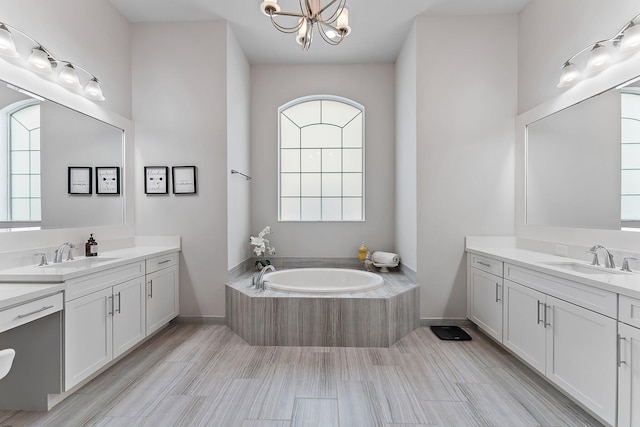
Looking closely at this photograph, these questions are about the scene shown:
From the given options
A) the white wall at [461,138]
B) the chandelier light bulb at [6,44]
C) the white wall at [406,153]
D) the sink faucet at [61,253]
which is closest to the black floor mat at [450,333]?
the white wall at [461,138]

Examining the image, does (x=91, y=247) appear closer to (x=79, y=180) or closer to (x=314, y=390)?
(x=79, y=180)

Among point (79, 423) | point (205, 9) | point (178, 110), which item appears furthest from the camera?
point (178, 110)

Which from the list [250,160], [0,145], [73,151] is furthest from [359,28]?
[0,145]

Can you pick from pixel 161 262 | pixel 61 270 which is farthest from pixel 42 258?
pixel 161 262

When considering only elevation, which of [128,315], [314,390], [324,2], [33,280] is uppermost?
[324,2]

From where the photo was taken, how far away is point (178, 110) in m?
3.24

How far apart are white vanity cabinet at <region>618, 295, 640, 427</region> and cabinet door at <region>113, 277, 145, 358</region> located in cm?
299

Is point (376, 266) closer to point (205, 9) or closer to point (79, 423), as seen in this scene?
point (79, 423)

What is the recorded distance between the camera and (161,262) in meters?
2.95

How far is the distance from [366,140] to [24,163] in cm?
328

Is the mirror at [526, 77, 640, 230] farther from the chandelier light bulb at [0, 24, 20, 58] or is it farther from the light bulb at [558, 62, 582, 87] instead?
the chandelier light bulb at [0, 24, 20, 58]

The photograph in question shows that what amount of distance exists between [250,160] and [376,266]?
6.72 ft

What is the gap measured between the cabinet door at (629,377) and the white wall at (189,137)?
115 inches

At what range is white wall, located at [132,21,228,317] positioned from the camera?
10.5 feet
